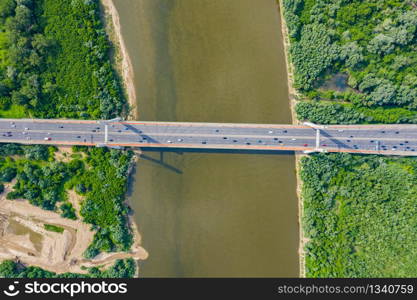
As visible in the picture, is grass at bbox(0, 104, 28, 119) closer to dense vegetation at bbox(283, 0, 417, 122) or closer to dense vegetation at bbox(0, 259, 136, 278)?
dense vegetation at bbox(0, 259, 136, 278)

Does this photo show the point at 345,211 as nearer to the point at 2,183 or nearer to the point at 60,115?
the point at 60,115

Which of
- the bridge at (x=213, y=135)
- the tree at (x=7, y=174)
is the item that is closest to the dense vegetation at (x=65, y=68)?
the bridge at (x=213, y=135)

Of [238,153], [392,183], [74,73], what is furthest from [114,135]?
[392,183]

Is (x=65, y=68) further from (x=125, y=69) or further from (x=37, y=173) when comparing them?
(x=37, y=173)

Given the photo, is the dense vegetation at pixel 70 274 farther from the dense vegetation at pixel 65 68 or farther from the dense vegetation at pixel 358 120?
the dense vegetation at pixel 358 120

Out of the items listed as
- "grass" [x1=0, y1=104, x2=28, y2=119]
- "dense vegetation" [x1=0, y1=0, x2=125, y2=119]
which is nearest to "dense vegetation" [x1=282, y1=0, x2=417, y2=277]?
"dense vegetation" [x1=0, y1=0, x2=125, y2=119]
